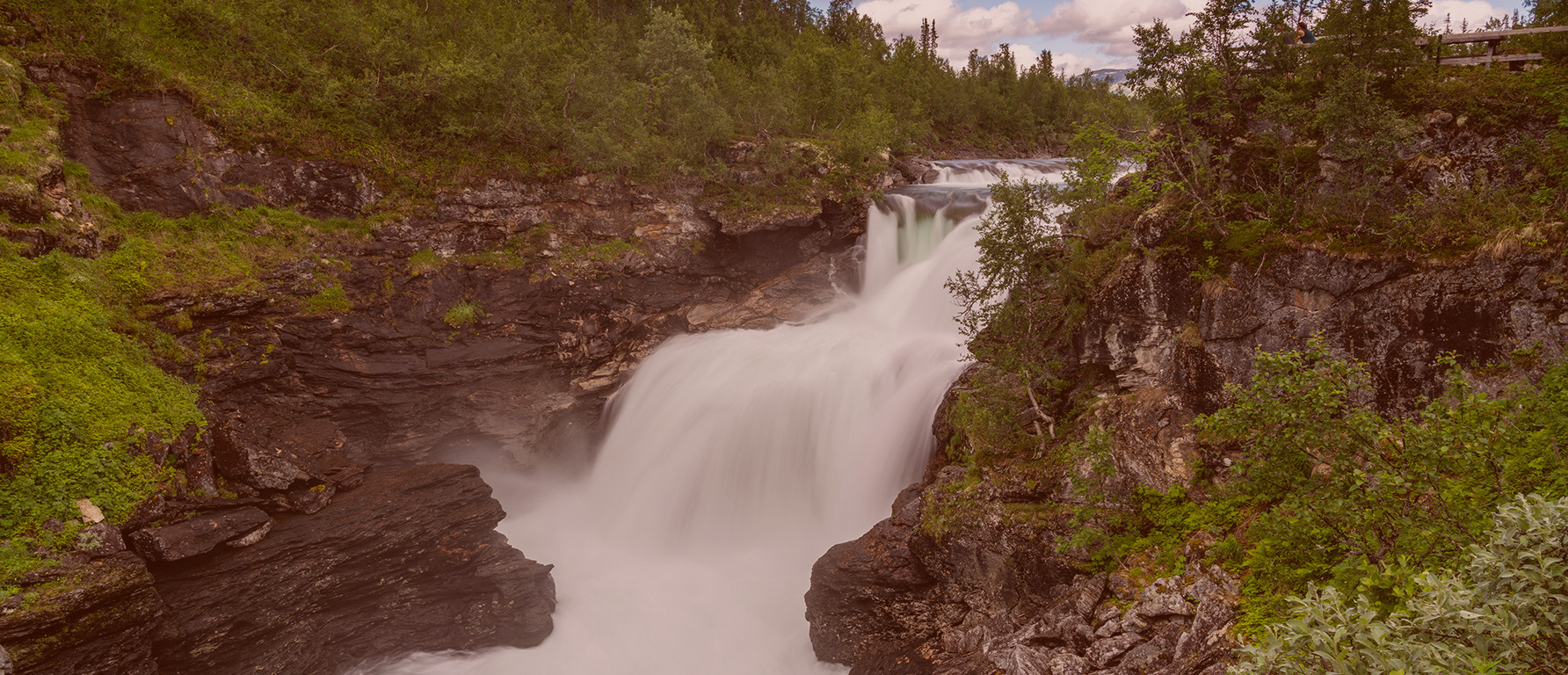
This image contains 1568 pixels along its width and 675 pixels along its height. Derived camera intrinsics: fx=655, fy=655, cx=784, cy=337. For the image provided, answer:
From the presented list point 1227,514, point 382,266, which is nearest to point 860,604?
point 1227,514

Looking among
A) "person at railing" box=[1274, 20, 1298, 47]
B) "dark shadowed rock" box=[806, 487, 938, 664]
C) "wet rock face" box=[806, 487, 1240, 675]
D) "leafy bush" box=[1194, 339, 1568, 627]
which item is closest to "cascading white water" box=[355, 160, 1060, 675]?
"dark shadowed rock" box=[806, 487, 938, 664]

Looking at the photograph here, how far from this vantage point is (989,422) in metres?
14.0

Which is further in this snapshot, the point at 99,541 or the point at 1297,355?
the point at 99,541

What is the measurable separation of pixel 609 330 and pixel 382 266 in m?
7.57

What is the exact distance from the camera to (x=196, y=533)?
14117 mm

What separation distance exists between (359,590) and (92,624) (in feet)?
15.4

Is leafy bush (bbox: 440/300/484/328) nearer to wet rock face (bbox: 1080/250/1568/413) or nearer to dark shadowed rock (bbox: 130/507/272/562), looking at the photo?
dark shadowed rock (bbox: 130/507/272/562)

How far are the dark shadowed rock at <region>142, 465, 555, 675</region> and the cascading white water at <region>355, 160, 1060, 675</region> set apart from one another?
2.73ft

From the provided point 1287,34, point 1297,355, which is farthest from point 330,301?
point 1287,34

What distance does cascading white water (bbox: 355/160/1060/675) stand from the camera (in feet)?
52.4

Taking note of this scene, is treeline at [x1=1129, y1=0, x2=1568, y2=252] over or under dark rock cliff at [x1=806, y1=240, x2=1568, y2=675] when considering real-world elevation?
over

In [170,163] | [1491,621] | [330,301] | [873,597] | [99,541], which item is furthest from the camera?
[330,301]

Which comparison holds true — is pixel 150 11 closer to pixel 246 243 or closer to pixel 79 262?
pixel 246 243

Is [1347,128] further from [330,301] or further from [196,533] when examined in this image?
[330,301]
